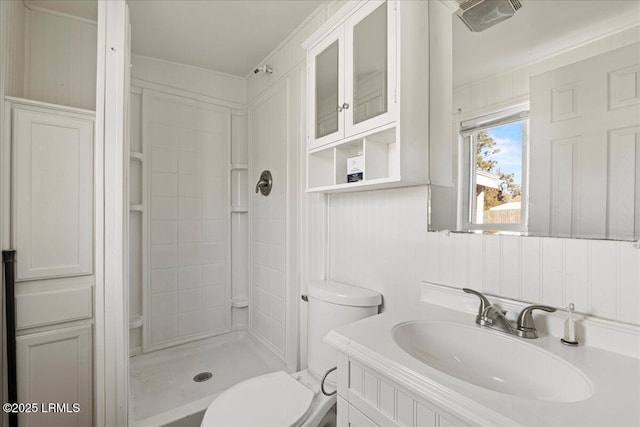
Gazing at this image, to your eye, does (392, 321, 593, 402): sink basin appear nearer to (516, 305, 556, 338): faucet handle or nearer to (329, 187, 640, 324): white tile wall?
(516, 305, 556, 338): faucet handle

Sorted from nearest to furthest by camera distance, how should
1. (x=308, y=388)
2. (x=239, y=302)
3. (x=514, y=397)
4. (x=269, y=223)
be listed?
(x=514, y=397)
(x=308, y=388)
(x=269, y=223)
(x=239, y=302)

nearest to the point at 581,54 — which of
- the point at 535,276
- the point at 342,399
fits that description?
the point at 535,276

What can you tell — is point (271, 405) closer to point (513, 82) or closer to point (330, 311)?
point (330, 311)

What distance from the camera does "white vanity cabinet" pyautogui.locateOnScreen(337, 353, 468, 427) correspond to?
0.64 m

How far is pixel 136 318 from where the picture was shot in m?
2.16

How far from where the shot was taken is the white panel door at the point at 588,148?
75 centimetres

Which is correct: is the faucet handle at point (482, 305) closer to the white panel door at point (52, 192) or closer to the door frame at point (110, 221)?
the door frame at point (110, 221)

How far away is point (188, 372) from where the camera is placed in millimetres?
2055

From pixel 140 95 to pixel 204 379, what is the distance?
2.02 m

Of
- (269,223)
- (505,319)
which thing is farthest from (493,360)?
(269,223)

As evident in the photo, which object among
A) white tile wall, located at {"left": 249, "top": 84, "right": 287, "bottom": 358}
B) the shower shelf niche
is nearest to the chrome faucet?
white tile wall, located at {"left": 249, "top": 84, "right": 287, "bottom": 358}

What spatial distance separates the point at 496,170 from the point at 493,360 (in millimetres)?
589

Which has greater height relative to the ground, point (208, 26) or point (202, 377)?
point (208, 26)

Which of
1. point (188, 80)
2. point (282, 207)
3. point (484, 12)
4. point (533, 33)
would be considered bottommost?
point (282, 207)
